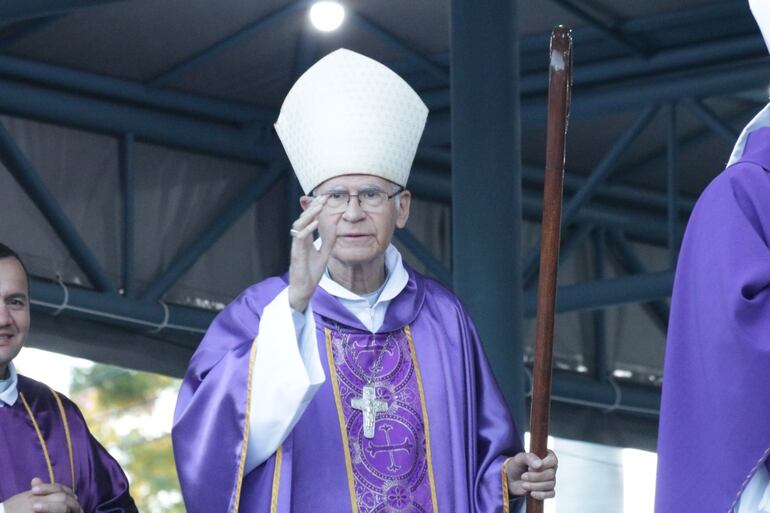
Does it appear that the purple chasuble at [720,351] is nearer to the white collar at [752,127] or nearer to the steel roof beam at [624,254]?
the white collar at [752,127]

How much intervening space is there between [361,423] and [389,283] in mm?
371

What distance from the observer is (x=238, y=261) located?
10375 mm

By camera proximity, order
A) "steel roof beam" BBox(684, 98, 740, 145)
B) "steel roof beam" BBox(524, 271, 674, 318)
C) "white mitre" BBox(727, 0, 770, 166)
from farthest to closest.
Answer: "steel roof beam" BBox(524, 271, 674, 318)
"steel roof beam" BBox(684, 98, 740, 145)
"white mitre" BBox(727, 0, 770, 166)

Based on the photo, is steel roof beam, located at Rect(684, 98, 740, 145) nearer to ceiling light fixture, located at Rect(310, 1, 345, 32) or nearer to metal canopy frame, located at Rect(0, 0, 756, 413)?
metal canopy frame, located at Rect(0, 0, 756, 413)

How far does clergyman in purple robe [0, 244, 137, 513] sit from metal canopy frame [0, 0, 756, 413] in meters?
3.85

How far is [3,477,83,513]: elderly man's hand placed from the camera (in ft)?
15.8

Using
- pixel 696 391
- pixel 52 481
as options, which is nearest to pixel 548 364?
pixel 696 391

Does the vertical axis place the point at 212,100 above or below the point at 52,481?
above

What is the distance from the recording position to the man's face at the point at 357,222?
443 centimetres

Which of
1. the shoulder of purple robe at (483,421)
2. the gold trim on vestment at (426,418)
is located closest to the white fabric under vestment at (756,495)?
the shoulder of purple robe at (483,421)

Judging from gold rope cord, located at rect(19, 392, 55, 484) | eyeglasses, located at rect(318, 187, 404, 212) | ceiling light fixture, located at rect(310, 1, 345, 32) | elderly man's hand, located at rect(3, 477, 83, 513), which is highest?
ceiling light fixture, located at rect(310, 1, 345, 32)

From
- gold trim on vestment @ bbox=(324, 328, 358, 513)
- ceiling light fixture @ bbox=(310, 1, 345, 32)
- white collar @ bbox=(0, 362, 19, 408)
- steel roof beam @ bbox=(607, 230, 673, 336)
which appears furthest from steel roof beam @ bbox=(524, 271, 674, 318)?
gold trim on vestment @ bbox=(324, 328, 358, 513)

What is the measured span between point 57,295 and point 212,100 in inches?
57.0

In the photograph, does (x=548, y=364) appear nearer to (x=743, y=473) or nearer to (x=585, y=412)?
(x=743, y=473)
